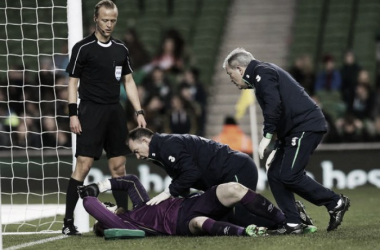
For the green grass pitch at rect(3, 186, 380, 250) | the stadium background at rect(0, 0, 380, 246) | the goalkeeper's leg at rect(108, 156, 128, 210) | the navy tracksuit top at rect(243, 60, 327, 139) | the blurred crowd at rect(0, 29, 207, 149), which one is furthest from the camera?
the blurred crowd at rect(0, 29, 207, 149)

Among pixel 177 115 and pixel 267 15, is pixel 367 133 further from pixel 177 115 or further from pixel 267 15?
pixel 267 15

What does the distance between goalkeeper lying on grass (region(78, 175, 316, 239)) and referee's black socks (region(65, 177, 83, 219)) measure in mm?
394

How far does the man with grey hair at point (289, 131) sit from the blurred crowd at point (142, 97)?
6.10m

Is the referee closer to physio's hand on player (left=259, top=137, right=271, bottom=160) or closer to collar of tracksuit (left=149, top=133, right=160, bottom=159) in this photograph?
collar of tracksuit (left=149, top=133, right=160, bottom=159)

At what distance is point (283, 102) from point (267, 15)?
1103 cm

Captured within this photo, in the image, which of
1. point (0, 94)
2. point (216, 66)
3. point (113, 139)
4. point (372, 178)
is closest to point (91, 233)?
point (113, 139)

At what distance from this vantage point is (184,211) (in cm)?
738

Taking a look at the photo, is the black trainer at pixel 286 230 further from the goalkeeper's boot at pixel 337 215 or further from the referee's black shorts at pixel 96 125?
the referee's black shorts at pixel 96 125

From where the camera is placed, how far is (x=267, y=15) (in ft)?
60.2

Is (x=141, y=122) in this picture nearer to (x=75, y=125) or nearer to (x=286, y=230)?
(x=75, y=125)

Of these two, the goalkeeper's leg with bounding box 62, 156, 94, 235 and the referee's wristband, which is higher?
the referee's wristband

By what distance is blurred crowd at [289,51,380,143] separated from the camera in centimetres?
1404

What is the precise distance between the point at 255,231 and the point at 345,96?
26.6ft

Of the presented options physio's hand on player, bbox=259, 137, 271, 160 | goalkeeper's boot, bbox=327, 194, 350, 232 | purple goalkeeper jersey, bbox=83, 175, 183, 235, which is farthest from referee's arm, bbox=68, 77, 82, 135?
goalkeeper's boot, bbox=327, 194, 350, 232
